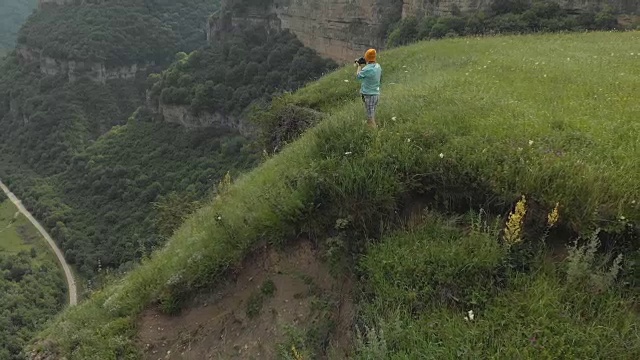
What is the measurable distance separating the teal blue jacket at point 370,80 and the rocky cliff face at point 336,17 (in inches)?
843

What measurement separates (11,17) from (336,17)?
376 ft

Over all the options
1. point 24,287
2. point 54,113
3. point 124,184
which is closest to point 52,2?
point 54,113

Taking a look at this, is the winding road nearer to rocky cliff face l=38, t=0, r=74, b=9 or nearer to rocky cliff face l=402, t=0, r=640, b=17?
rocky cliff face l=402, t=0, r=640, b=17

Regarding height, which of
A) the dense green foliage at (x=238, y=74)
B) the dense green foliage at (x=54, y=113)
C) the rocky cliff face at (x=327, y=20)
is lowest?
the dense green foliage at (x=54, y=113)

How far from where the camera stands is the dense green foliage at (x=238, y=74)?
34.2 meters

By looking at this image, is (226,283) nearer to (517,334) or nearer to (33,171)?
(517,334)

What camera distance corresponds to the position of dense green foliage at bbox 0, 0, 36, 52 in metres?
109

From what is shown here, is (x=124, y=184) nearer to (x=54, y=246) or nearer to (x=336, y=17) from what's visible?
(x=54, y=246)

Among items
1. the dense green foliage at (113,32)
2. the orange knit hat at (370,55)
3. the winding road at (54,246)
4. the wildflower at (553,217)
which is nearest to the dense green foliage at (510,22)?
the orange knit hat at (370,55)

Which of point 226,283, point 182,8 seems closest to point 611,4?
A: point 226,283

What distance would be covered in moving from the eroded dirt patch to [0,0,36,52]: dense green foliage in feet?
402

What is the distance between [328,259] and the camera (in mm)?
4918

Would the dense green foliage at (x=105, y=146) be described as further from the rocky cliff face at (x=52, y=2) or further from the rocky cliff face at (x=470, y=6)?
the rocky cliff face at (x=470, y=6)

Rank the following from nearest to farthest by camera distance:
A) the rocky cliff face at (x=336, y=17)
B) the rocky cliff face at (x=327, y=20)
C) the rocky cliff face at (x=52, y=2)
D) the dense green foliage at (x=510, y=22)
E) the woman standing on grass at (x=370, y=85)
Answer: the woman standing on grass at (x=370, y=85)
the dense green foliage at (x=510, y=22)
the rocky cliff face at (x=336, y=17)
the rocky cliff face at (x=327, y=20)
the rocky cliff face at (x=52, y=2)
